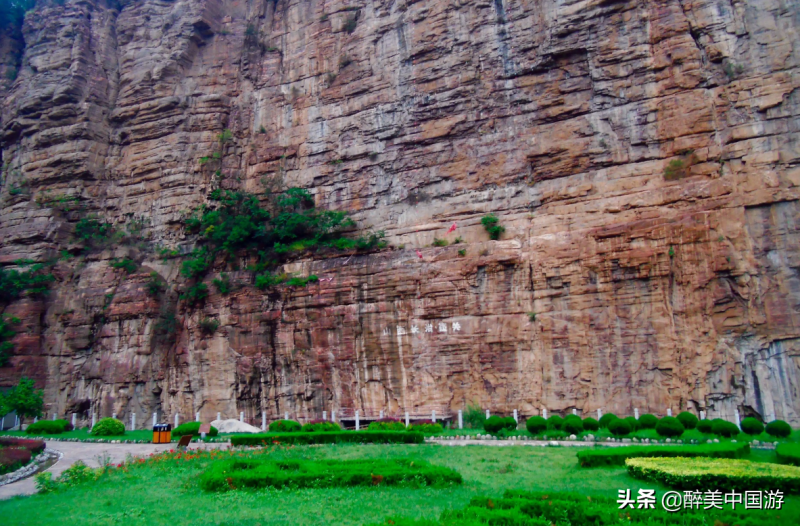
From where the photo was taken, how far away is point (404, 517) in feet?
23.3

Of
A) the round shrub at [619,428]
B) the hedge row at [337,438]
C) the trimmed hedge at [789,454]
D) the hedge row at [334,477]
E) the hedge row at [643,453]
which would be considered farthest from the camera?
the hedge row at [337,438]

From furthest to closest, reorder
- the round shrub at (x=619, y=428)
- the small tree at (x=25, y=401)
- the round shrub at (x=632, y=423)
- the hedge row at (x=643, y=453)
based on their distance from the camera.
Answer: the small tree at (x=25, y=401) < the round shrub at (x=632, y=423) < the round shrub at (x=619, y=428) < the hedge row at (x=643, y=453)

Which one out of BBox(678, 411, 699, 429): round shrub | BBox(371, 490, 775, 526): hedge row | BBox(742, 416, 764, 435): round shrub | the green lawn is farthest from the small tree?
BBox(742, 416, 764, 435): round shrub

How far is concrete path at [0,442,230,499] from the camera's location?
10516 mm

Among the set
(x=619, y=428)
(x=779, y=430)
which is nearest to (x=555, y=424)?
(x=619, y=428)

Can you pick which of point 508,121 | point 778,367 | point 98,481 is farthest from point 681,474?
point 508,121

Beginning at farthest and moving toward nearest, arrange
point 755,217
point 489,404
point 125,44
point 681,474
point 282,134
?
point 125,44 < point 282,134 < point 489,404 < point 755,217 < point 681,474

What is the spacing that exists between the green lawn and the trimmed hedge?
0.32 m

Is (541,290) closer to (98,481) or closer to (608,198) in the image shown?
(608,198)

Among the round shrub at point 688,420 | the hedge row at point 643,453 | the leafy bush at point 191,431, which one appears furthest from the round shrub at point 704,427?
the leafy bush at point 191,431

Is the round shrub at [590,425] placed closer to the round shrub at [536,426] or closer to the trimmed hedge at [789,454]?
the round shrub at [536,426]

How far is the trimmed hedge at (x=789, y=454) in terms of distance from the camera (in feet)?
31.6

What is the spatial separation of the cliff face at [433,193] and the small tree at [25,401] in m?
2.77

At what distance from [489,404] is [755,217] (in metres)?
10.5
